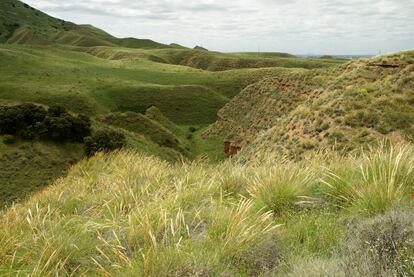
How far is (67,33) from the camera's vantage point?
17712cm

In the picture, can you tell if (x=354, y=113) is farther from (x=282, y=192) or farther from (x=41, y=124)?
(x=41, y=124)

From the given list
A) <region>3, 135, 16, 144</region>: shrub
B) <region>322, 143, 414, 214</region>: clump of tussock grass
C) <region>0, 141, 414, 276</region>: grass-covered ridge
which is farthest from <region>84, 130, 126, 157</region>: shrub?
<region>322, 143, 414, 214</region>: clump of tussock grass

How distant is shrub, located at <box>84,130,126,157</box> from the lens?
34875 mm

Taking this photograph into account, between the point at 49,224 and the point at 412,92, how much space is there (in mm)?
21860

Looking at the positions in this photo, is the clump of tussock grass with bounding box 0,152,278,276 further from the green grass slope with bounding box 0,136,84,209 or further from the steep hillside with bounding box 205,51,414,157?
the green grass slope with bounding box 0,136,84,209

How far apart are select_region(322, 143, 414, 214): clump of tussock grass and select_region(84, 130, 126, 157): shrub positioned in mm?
29857

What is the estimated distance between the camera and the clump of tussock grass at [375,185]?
16.2ft

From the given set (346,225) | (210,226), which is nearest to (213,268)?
(210,226)

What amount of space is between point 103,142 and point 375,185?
32.6 meters

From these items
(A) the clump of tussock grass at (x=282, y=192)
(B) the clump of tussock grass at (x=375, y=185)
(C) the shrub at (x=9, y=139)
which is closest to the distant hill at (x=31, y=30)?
(C) the shrub at (x=9, y=139)

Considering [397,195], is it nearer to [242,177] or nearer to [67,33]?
[242,177]

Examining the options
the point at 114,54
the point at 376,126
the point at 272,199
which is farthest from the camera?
the point at 114,54

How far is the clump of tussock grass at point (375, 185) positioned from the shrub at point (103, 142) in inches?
1175

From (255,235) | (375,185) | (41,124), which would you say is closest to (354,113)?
(375,185)
